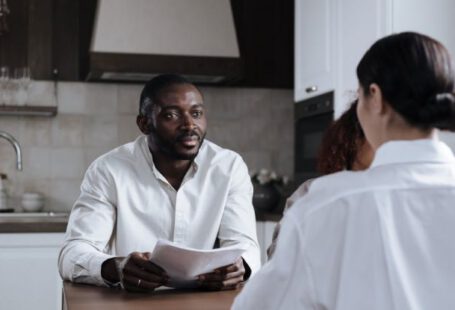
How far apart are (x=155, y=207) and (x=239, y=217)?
0.24 meters

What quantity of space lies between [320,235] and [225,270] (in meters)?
0.70

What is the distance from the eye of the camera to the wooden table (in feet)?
4.87

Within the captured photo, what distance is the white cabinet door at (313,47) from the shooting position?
344cm

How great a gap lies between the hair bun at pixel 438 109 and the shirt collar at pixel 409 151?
33mm

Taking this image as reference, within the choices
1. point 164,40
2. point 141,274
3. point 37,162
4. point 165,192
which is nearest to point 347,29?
point 164,40

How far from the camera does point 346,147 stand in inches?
54.5

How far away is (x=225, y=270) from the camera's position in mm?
1689

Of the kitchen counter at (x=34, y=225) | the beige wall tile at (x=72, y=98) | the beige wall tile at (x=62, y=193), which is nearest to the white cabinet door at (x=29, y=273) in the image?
the kitchen counter at (x=34, y=225)

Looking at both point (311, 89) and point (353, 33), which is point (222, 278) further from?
point (311, 89)

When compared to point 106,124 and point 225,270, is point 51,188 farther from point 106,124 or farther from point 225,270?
point 225,270

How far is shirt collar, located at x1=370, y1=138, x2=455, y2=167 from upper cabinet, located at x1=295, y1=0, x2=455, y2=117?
1329 mm

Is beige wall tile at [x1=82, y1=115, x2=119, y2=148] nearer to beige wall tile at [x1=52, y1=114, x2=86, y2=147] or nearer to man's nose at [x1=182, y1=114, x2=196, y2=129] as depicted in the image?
beige wall tile at [x1=52, y1=114, x2=86, y2=147]

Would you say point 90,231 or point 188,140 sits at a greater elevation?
point 188,140

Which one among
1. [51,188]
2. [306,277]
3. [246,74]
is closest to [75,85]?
[51,188]
